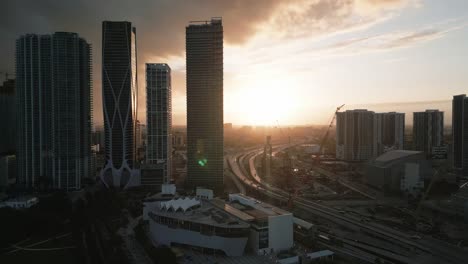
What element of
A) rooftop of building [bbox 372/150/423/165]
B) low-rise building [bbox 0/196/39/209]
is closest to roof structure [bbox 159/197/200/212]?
low-rise building [bbox 0/196/39/209]

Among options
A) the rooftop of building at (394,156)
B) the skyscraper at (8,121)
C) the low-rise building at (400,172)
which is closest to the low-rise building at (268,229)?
the low-rise building at (400,172)

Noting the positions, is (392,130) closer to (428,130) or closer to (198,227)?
(428,130)

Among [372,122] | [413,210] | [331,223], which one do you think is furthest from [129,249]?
[372,122]

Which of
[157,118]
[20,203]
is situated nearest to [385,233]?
[157,118]

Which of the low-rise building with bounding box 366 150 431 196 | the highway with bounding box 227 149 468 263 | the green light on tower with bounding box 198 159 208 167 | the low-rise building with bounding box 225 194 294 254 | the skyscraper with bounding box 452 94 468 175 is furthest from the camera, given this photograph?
the skyscraper with bounding box 452 94 468 175

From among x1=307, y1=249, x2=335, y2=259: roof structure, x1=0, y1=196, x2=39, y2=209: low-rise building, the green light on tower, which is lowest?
x1=307, y1=249, x2=335, y2=259: roof structure

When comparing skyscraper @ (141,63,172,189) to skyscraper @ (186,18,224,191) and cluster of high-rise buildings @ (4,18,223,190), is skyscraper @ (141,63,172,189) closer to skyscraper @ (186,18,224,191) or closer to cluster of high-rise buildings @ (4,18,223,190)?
cluster of high-rise buildings @ (4,18,223,190)
